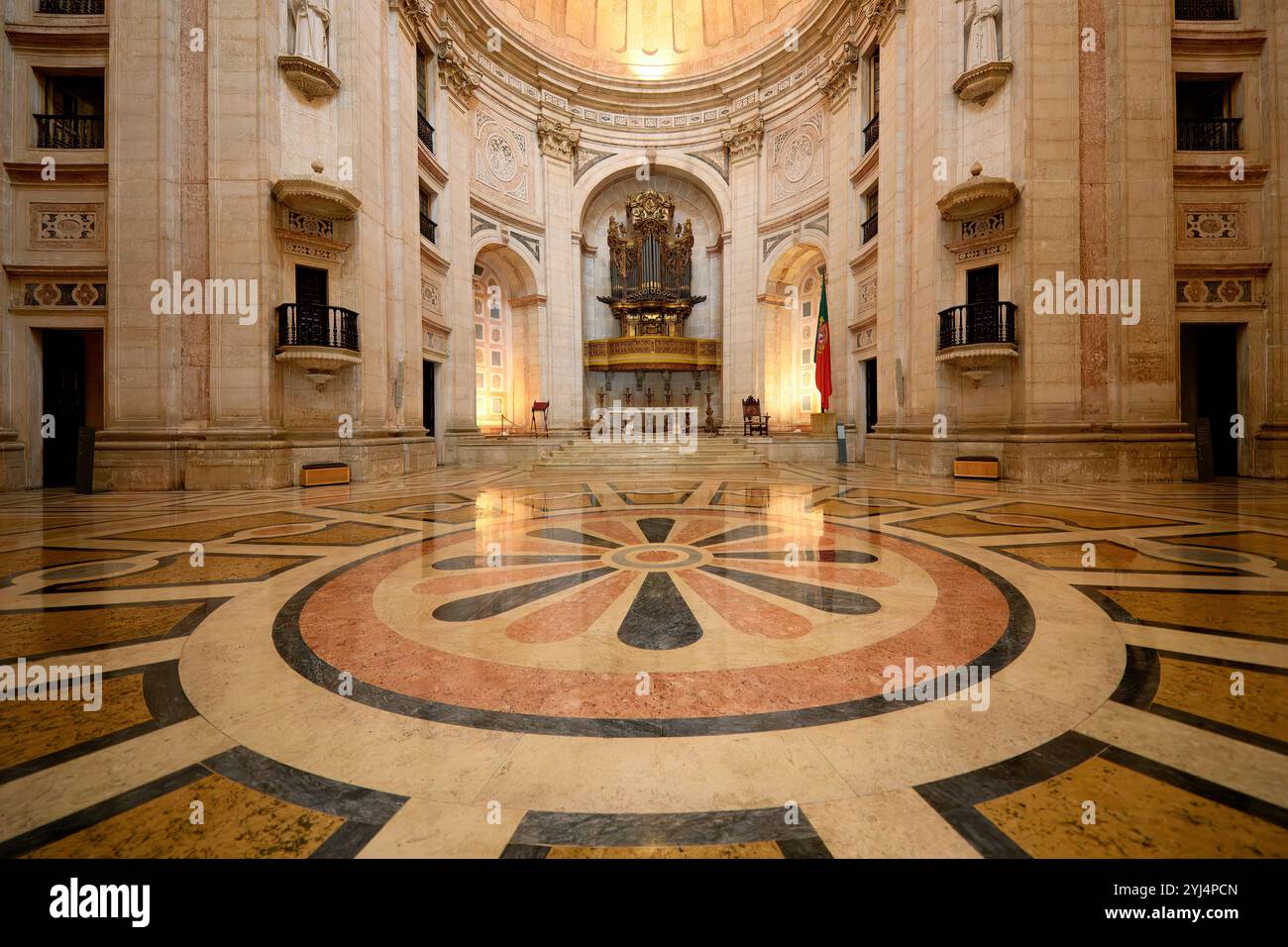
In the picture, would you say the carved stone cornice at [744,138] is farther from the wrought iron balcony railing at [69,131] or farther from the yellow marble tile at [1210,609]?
the yellow marble tile at [1210,609]

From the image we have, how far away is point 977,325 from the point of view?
376 inches

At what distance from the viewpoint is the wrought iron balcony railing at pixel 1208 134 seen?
9203 mm

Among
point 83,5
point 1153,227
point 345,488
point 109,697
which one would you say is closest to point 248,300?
point 345,488

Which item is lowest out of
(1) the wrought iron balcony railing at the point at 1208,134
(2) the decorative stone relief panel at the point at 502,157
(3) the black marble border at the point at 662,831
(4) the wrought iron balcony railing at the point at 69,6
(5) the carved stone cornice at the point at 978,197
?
(3) the black marble border at the point at 662,831

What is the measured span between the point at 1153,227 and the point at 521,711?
12.5 m

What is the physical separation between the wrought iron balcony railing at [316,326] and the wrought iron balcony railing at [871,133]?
12655 mm

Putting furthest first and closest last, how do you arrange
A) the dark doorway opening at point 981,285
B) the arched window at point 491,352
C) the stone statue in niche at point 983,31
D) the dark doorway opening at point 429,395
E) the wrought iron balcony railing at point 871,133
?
the arched window at point 491,352, the dark doorway opening at point 429,395, the wrought iron balcony railing at point 871,133, the dark doorway opening at point 981,285, the stone statue in niche at point 983,31

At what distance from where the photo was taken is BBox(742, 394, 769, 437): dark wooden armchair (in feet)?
54.4

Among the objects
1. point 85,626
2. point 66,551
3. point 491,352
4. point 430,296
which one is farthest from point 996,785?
point 491,352

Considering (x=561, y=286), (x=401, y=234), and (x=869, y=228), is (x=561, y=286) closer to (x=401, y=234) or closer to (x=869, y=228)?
(x=401, y=234)

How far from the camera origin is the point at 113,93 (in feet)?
27.7

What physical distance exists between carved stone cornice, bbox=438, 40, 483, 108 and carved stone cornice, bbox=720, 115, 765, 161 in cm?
823

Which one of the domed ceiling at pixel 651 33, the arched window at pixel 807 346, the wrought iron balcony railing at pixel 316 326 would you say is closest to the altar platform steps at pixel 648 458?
the wrought iron balcony railing at pixel 316 326
